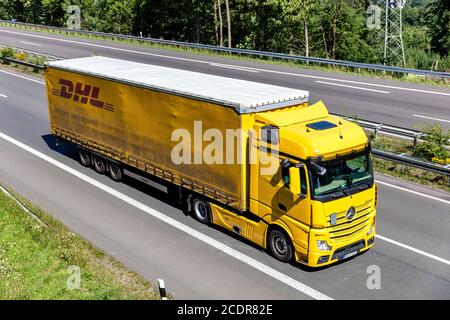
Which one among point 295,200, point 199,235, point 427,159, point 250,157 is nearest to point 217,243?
point 199,235

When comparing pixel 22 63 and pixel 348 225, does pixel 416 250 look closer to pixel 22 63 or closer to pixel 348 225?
pixel 348 225

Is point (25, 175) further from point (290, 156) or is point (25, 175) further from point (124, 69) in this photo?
point (290, 156)

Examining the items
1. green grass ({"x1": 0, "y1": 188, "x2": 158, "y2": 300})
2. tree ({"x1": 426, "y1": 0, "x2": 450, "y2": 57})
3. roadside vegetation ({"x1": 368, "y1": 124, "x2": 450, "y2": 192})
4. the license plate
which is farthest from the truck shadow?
tree ({"x1": 426, "y1": 0, "x2": 450, "y2": 57})

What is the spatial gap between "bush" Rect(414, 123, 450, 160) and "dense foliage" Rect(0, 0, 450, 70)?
32016 mm

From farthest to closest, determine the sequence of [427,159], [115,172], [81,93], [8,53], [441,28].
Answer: [441,28]
[8,53]
[427,159]
[81,93]
[115,172]

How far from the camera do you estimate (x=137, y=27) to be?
72.1 metres

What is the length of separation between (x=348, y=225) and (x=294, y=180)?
1667 millimetres

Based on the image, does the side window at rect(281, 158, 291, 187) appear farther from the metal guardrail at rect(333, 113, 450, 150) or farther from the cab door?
the metal guardrail at rect(333, 113, 450, 150)

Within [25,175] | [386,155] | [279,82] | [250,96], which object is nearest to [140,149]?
[250,96]

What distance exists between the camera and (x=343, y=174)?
1070cm

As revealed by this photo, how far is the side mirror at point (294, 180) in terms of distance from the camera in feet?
33.8

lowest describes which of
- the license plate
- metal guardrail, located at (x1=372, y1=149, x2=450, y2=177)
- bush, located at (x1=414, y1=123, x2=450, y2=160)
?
the license plate

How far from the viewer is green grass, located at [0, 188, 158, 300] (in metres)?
10.3
